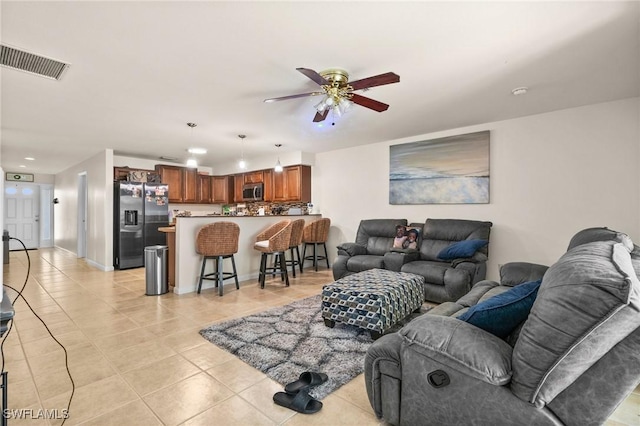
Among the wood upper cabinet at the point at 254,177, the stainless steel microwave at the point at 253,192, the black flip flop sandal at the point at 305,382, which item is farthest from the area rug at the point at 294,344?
the wood upper cabinet at the point at 254,177

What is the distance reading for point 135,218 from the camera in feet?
20.5

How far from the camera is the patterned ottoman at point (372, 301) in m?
2.73

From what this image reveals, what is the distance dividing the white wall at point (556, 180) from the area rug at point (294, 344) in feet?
7.37

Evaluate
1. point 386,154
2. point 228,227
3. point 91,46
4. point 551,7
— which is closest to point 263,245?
Answer: point 228,227

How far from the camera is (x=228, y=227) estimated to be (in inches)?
169

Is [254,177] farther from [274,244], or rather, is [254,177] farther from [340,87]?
[340,87]

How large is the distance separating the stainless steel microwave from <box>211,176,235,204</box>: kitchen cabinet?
67 centimetres

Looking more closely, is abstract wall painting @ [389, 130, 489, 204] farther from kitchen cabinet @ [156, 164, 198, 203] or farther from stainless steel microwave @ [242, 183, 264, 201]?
kitchen cabinet @ [156, 164, 198, 203]

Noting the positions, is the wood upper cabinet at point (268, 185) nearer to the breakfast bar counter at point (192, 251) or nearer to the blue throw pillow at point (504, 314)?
the breakfast bar counter at point (192, 251)

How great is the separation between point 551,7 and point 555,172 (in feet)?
8.41

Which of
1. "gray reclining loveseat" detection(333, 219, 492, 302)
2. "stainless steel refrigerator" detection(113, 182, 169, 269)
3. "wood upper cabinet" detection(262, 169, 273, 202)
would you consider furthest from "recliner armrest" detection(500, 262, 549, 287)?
"stainless steel refrigerator" detection(113, 182, 169, 269)

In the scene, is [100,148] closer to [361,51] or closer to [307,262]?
[307,262]

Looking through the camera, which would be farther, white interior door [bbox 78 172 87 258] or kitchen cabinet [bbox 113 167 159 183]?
white interior door [bbox 78 172 87 258]

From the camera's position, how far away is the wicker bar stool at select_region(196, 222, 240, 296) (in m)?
4.18
